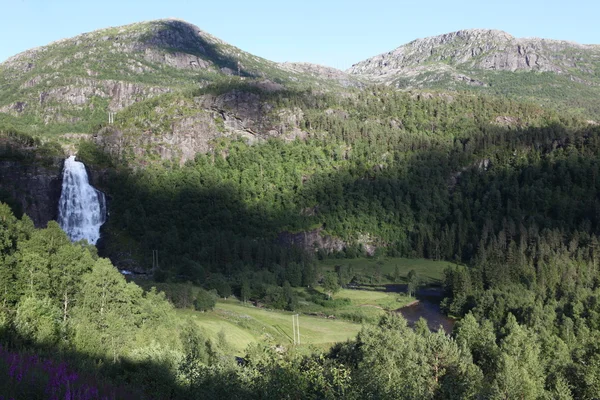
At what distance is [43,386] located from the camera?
11.8 metres

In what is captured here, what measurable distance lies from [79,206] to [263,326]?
A: 8846cm

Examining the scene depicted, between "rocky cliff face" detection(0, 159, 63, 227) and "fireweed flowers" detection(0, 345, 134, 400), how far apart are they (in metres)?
148

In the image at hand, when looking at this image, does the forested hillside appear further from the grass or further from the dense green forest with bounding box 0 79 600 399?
the grass

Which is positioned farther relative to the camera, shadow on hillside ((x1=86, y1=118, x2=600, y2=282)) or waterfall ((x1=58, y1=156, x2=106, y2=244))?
shadow on hillside ((x1=86, y1=118, x2=600, y2=282))

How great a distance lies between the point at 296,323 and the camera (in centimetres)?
9494

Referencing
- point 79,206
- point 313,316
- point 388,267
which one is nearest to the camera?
point 313,316

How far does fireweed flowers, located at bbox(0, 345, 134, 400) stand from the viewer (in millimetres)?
11472

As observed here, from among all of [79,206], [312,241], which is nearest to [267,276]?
[312,241]

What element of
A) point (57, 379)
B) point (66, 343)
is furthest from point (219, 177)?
point (57, 379)

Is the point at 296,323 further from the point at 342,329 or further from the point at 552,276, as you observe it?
the point at 552,276

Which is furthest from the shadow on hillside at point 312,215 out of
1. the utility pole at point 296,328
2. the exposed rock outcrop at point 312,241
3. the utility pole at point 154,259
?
the utility pole at point 296,328

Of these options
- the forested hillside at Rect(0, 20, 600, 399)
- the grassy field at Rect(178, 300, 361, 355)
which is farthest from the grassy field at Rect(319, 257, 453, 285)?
the grassy field at Rect(178, 300, 361, 355)

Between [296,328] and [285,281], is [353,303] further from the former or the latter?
[296,328]

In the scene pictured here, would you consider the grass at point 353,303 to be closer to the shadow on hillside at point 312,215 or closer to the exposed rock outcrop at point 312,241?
the shadow on hillside at point 312,215
